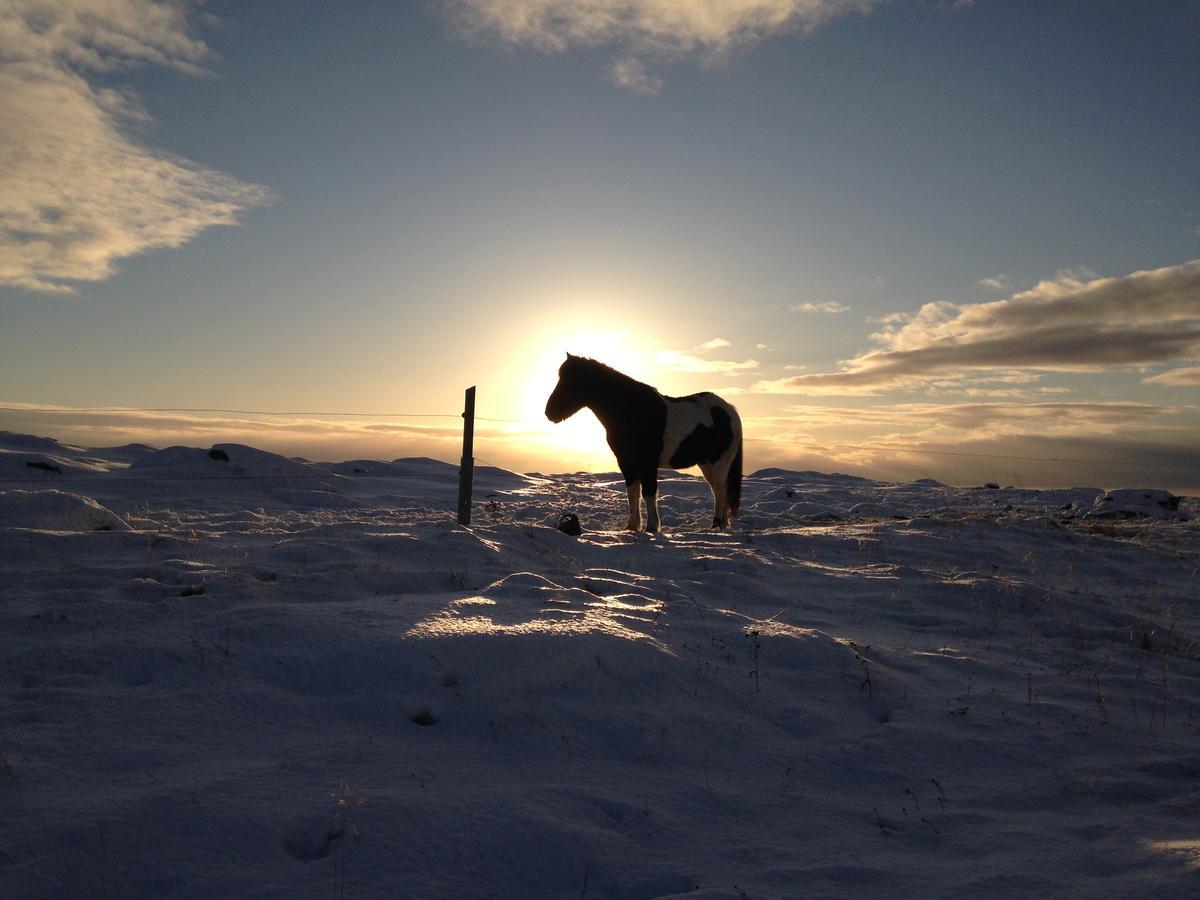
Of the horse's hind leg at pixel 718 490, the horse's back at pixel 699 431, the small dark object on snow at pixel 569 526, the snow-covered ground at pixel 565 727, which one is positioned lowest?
the snow-covered ground at pixel 565 727

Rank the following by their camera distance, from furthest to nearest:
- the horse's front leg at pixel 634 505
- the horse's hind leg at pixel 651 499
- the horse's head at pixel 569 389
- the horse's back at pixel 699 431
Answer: the horse's back at pixel 699 431 < the horse's head at pixel 569 389 < the horse's front leg at pixel 634 505 < the horse's hind leg at pixel 651 499

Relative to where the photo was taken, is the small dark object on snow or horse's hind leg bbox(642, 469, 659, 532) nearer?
the small dark object on snow

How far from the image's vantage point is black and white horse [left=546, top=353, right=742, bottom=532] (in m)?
10.5

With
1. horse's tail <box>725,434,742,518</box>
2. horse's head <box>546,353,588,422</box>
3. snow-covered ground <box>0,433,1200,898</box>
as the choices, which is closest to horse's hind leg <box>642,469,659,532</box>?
horse's head <box>546,353,588,422</box>

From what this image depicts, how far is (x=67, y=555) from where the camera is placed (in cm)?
645

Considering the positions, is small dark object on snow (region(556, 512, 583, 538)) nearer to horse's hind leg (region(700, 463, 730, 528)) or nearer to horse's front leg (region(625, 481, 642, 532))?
horse's front leg (region(625, 481, 642, 532))

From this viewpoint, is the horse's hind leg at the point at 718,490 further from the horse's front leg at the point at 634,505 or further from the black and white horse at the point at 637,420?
the horse's front leg at the point at 634,505

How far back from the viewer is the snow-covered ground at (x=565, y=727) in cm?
250

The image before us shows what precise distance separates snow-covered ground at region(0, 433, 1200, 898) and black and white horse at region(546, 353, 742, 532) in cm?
310

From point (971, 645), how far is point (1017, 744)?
189 cm

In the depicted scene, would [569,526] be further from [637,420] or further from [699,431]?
[699,431]

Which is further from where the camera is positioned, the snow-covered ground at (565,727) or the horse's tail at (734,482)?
the horse's tail at (734,482)

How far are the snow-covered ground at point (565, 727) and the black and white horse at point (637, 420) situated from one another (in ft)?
10.2

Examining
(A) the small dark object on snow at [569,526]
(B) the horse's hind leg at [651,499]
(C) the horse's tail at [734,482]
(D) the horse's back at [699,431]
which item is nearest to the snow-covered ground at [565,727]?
(A) the small dark object on snow at [569,526]
